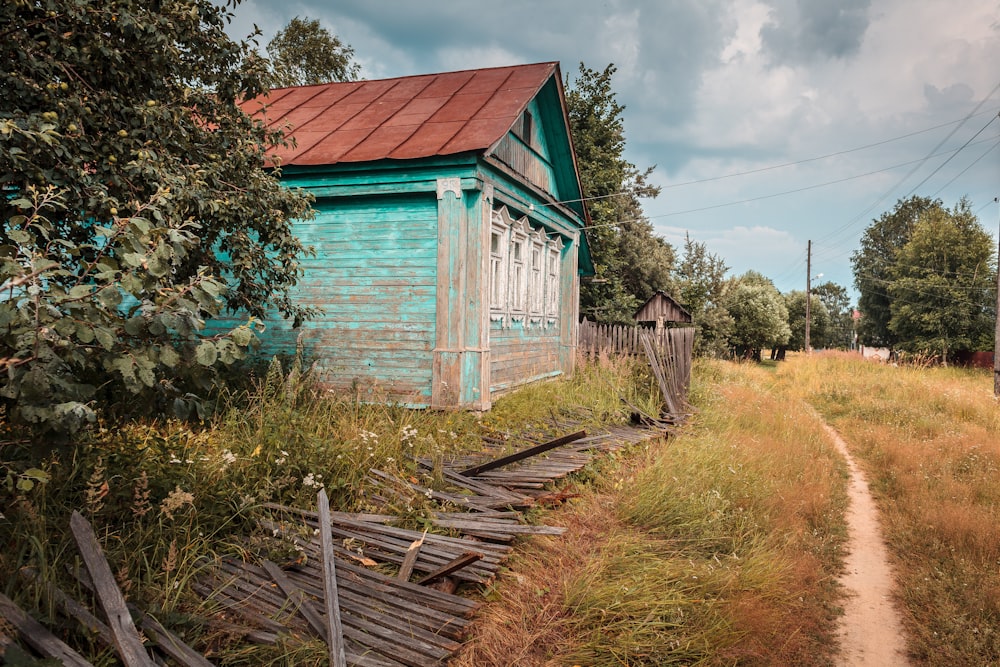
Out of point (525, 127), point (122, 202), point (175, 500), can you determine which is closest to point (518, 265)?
point (525, 127)

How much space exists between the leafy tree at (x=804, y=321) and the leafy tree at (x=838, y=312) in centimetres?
2763

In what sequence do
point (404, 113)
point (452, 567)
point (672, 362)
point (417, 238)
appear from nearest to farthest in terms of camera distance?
point (452, 567) < point (417, 238) < point (672, 362) < point (404, 113)

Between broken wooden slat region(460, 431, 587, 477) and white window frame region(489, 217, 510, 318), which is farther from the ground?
white window frame region(489, 217, 510, 318)

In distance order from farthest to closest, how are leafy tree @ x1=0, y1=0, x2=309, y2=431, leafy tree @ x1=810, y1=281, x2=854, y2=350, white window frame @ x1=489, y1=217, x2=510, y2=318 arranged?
1. leafy tree @ x1=810, y1=281, x2=854, y2=350
2. white window frame @ x1=489, y1=217, x2=510, y2=318
3. leafy tree @ x1=0, y1=0, x2=309, y2=431

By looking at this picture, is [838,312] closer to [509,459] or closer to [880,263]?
[880,263]

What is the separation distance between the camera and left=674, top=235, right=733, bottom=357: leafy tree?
80.3ft

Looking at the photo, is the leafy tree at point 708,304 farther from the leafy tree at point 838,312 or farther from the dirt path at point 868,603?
the leafy tree at point 838,312

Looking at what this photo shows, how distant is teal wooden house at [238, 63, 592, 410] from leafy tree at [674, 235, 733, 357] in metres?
15.8

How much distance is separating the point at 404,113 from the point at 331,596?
8.56 m

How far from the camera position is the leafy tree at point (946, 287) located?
31469 mm

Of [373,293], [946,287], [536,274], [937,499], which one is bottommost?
[937,499]

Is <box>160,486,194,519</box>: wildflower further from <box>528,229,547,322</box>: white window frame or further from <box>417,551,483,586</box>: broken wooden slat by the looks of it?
<box>528,229,547,322</box>: white window frame

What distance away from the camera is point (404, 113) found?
1004 cm

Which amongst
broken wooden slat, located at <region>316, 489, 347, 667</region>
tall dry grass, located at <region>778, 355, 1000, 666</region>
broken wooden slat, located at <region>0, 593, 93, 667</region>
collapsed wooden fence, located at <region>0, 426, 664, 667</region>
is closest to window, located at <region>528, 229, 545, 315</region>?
tall dry grass, located at <region>778, 355, 1000, 666</region>
